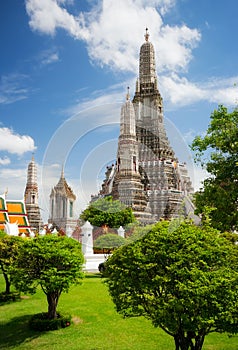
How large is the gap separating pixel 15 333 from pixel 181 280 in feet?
23.3

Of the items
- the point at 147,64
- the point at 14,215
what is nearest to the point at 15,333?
the point at 14,215

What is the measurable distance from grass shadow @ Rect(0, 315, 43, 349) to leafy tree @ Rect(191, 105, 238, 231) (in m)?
8.96

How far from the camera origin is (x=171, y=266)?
714 centimetres

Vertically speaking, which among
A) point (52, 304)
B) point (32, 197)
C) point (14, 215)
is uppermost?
point (32, 197)

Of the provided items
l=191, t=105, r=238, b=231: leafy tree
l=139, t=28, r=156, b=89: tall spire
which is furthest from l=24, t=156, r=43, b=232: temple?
l=191, t=105, r=238, b=231: leafy tree

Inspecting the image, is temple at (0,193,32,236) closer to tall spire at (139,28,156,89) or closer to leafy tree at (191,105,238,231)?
leafy tree at (191,105,238,231)

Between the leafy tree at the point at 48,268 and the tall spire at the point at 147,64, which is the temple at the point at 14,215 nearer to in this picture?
the leafy tree at the point at 48,268

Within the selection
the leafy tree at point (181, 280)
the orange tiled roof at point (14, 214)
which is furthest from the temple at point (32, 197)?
the leafy tree at point (181, 280)

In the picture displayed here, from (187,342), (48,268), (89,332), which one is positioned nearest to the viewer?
(187,342)

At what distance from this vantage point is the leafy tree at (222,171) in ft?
56.1

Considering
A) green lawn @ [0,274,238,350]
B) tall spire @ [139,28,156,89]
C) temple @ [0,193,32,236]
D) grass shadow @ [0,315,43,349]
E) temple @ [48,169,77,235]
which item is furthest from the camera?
tall spire @ [139,28,156,89]

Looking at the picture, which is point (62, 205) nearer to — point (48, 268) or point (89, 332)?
point (48, 268)

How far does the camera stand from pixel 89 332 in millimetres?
11125

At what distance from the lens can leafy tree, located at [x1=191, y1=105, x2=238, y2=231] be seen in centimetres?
1711
